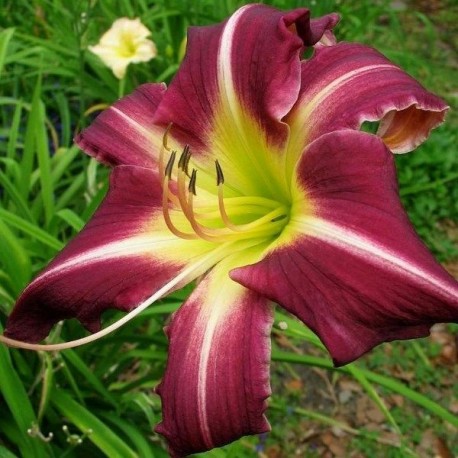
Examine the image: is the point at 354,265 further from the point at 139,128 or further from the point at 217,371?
the point at 139,128

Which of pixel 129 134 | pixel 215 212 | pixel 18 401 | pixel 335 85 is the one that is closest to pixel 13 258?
pixel 18 401

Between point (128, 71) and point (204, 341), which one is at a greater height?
point (204, 341)

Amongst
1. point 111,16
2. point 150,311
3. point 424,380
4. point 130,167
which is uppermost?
point 130,167

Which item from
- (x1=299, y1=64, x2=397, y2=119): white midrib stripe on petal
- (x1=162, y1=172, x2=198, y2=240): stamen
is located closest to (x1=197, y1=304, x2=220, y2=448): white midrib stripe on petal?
(x1=162, y1=172, x2=198, y2=240): stamen

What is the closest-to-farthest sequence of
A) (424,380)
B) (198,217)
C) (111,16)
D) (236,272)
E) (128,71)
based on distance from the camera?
(236,272)
(198,217)
(424,380)
(128,71)
(111,16)

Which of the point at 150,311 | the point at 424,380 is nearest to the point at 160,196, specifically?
the point at 150,311

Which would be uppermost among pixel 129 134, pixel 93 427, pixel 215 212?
pixel 129 134

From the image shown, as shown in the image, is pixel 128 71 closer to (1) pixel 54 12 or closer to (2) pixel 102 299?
(1) pixel 54 12
